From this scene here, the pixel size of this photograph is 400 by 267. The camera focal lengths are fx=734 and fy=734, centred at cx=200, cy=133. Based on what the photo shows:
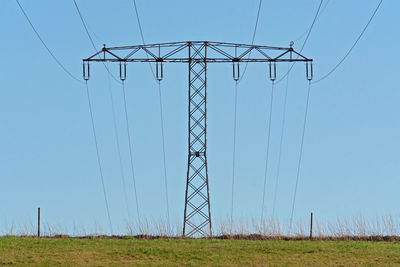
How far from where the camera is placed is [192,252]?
25.5m

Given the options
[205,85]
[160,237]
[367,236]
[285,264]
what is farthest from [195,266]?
[367,236]

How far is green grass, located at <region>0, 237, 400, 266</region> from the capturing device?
24.0 meters

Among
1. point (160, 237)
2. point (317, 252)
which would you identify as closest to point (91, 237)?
point (160, 237)

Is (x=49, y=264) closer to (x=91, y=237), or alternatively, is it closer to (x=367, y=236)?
(x=91, y=237)

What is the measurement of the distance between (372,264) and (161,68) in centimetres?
1203

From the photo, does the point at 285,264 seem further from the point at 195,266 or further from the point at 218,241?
the point at 218,241

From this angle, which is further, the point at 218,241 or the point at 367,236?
the point at 367,236

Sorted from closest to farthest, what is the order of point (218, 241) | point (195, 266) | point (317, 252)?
point (195, 266) → point (317, 252) → point (218, 241)

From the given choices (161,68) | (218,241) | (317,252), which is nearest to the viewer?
(317,252)

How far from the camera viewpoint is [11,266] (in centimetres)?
2328

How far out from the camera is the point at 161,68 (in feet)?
101

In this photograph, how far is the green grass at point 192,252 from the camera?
24.0 metres

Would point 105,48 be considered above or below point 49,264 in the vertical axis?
above

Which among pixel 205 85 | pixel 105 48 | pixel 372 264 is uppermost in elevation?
pixel 105 48
